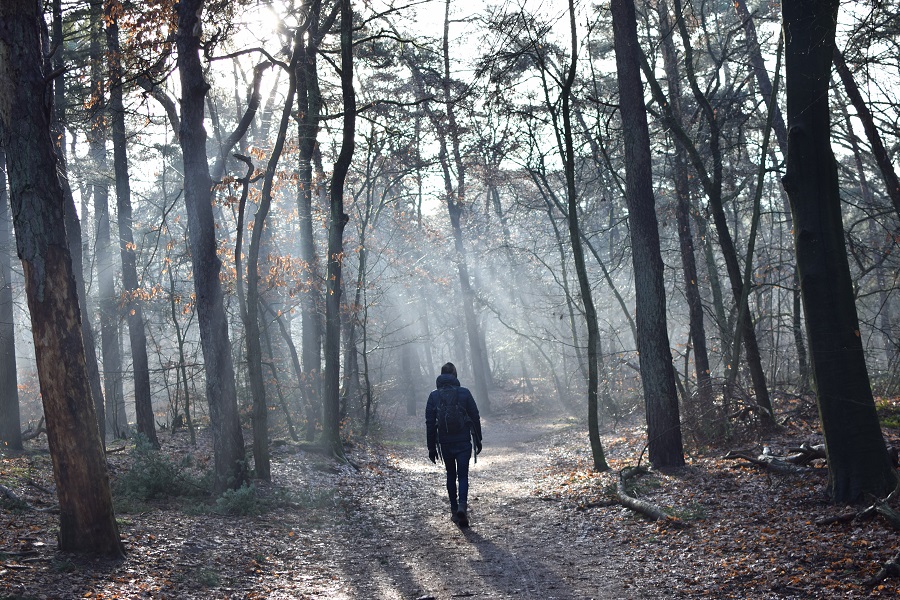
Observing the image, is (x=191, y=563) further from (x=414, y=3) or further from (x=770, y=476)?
(x=414, y=3)

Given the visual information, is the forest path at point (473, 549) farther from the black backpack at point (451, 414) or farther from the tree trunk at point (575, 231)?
the tree trunk at point (575, 231)

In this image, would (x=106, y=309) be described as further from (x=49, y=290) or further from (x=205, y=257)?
(x=49, y=290)

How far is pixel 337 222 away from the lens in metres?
13.9

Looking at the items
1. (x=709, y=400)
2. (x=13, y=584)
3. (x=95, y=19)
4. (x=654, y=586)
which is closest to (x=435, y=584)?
(x=654, y=586)

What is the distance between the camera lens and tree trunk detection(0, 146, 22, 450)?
14.4 meters

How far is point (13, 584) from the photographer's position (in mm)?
5535

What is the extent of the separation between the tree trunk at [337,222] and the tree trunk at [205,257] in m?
3.34

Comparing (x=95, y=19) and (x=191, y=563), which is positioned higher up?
(x=95, y=19)

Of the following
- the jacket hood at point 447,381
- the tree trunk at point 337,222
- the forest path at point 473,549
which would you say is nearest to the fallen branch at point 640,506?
the forest path at point 473,549

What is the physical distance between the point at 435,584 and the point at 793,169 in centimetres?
536

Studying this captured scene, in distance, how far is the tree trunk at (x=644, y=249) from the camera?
1091 centimetres

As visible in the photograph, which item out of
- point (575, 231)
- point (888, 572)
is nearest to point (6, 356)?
point (575, 231)

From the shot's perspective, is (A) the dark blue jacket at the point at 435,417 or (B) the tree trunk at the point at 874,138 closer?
(A) the dark blue jacket at the point at 435,417

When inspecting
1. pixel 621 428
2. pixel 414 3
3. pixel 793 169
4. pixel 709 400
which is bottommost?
pixel 621 428
